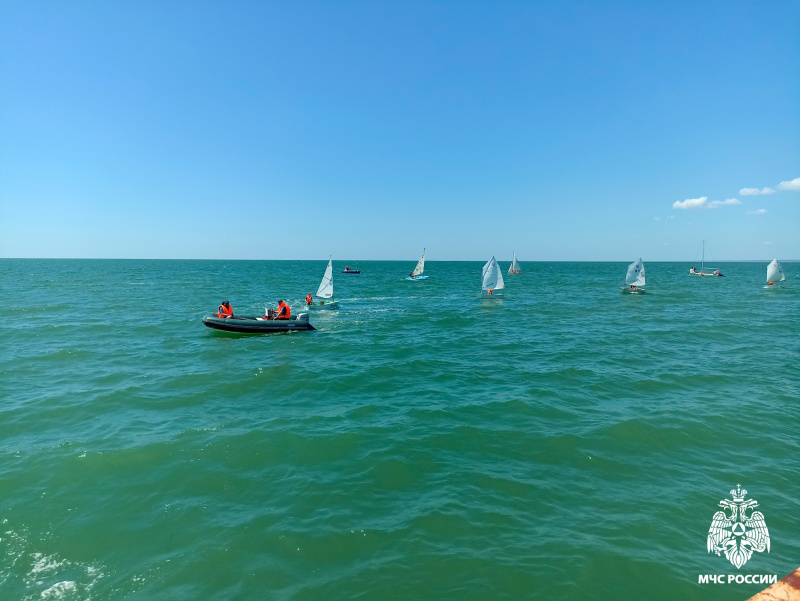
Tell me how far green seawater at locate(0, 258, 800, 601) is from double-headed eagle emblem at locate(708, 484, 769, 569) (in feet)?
0.76

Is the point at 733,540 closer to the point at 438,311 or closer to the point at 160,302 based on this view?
the point at 438,311

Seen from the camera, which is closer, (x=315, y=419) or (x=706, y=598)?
(x=706, y=598)

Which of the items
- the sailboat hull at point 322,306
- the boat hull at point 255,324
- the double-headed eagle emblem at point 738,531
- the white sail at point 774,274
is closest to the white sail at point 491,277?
the sailboat hull at point 322,306

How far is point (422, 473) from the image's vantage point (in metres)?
11.2

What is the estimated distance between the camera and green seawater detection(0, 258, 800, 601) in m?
7.78

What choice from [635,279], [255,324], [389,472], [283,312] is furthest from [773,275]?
[389,472]

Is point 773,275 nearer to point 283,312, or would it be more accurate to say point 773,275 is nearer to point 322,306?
point 322,306

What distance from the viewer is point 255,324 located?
30.5 meters

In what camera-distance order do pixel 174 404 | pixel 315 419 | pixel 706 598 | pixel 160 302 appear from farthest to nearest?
pixel 160 302 → pixel 174 404 → pixel 315 419 → pixel 706 598

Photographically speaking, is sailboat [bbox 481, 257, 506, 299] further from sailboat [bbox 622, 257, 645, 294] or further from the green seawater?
the green seawater

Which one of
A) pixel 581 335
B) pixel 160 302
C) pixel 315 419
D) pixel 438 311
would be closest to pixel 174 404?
pixel 315 419

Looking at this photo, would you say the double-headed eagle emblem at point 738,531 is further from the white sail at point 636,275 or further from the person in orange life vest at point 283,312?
the white sail at point 636,275

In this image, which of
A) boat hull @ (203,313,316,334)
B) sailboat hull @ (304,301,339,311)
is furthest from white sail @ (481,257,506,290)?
boat hull @ (203,313,316,334)

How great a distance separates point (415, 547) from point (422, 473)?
9.17 feet
